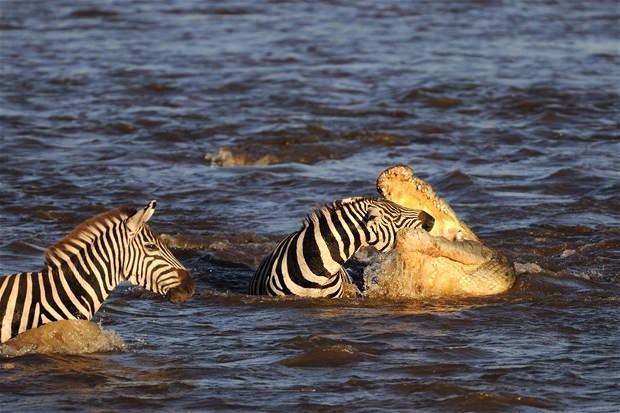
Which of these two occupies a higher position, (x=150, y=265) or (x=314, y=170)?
(x=150, y=265)

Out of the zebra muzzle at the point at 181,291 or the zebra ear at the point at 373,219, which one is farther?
the zebra ear at the point at 373,219

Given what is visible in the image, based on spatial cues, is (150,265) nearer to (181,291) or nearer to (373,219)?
(181,291)

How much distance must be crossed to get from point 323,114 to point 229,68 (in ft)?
12.2

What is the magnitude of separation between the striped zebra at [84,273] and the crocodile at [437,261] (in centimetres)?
231

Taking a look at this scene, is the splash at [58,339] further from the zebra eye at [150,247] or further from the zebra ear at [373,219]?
the zebra ear at [373,219]

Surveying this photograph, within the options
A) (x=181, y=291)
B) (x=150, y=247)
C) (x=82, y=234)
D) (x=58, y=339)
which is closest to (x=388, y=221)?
(x=181, y=291)

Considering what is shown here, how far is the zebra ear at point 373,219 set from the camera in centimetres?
1016

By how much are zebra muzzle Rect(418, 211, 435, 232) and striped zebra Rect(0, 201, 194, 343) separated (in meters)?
2.31

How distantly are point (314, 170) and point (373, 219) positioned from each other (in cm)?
575

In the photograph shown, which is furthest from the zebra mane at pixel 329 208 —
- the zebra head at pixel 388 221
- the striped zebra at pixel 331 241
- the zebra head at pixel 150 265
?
the zebra head at pixel 150 265

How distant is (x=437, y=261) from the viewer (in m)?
10.6

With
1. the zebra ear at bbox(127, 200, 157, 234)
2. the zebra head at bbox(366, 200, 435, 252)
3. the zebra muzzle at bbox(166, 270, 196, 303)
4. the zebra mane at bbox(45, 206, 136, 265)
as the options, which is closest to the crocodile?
the zebra head at bbox(366, 200, 435, 252)

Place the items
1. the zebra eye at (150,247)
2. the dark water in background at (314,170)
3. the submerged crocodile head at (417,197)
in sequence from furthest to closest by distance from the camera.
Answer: the submerged crocodile head at (417,197), the zebra eye at (150,247), the dark water in background at (314,170)

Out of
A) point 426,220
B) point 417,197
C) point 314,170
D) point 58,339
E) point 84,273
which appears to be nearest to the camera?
point 84,273
